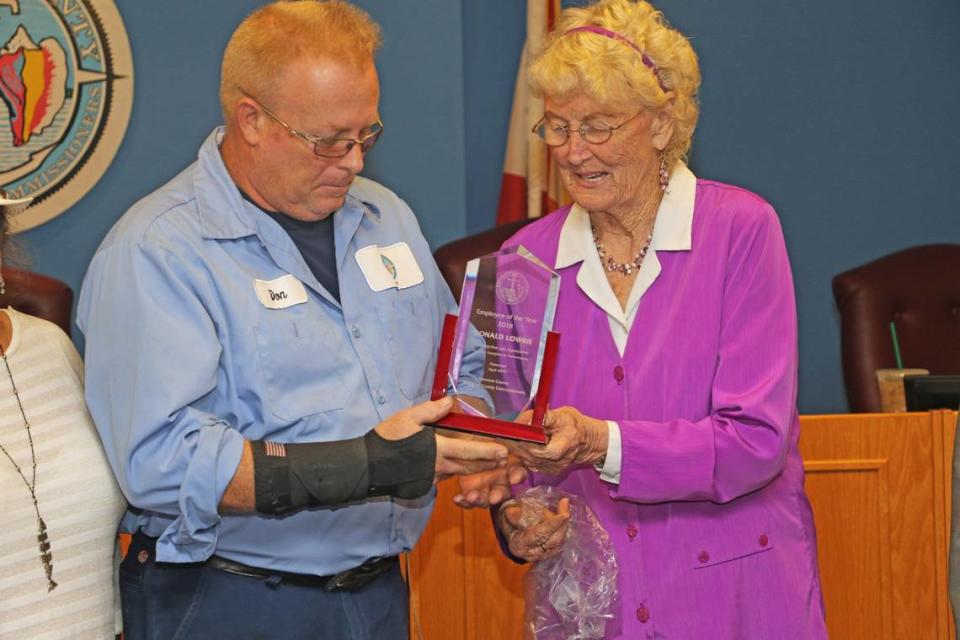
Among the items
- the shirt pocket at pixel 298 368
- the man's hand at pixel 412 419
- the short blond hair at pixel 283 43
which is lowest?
the man's hand at pixel 412 419

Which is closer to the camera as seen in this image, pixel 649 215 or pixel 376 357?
pixel 376 357

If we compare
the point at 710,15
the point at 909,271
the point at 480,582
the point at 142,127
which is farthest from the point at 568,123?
the point at 710,15

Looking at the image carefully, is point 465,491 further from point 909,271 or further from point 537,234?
point 909,271

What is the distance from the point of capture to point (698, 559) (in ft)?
7.61

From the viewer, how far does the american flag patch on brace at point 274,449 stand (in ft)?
6.85

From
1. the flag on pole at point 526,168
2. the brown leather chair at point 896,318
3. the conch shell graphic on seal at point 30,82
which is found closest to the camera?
the brown leather chair at point 896,318

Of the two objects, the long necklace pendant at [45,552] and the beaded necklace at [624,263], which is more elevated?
the beaded necklace at [624,263]

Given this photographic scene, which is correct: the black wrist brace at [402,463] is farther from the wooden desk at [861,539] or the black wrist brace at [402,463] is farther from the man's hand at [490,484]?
the wooden desk at [861,539]

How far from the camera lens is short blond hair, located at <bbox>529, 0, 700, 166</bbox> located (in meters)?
2.36

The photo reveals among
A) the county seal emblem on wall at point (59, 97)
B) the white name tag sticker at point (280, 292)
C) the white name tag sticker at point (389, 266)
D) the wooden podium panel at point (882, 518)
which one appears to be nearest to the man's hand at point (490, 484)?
the white name tag sticker at point (389, 266)

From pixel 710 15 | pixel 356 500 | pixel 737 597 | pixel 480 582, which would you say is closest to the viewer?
pixel 356 500

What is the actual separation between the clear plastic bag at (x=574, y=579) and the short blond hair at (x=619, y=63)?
2.44 feet

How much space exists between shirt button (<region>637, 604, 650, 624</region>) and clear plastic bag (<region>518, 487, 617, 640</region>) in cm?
5

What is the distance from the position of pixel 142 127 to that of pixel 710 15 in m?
2.27
